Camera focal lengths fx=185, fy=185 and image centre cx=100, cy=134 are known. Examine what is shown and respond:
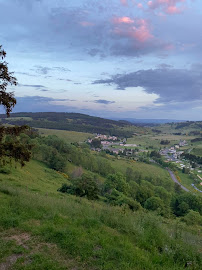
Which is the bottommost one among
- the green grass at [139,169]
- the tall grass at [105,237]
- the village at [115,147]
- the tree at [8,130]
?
the green grass at [139,169]

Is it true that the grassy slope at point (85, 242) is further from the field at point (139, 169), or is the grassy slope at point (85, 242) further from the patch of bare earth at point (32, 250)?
the field at point (139, 169)

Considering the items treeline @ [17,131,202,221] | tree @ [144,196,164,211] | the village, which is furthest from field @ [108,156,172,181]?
tree @ [144,196,164,211]

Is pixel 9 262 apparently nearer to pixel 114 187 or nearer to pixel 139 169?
pixel 114 187

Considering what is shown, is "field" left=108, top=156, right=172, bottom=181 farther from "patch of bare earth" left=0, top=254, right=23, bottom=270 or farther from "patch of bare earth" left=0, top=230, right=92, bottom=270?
"patch of bare earth" left=0, top=254, right=23, bottom=270

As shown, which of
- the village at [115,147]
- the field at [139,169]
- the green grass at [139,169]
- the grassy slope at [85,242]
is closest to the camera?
the grassy slope at [85,242]

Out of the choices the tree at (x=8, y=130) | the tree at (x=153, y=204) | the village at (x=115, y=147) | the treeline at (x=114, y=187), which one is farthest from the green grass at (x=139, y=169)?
the tree at (x=8, y=130)

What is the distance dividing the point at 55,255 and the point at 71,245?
2.12 feet

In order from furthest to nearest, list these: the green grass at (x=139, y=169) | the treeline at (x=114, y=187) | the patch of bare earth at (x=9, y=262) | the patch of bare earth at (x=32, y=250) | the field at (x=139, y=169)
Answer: the green grass at (x=139, y=169) → the field at (x=139, y=169) → the treeline at (x=114, y=187) → the patch of bare earth at (x=32, y=250) → the patch of bare earth at (x=9, y=262)

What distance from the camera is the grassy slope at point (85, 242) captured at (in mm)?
5836

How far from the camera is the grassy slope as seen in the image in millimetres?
5836

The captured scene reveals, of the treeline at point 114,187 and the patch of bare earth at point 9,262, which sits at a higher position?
the patch of bare earth at point 9,262

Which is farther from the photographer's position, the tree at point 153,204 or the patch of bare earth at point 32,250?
the tree at point 153,204

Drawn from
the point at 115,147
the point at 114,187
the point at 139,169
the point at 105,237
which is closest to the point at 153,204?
the point at 114,187

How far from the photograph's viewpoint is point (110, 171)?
66438mm
